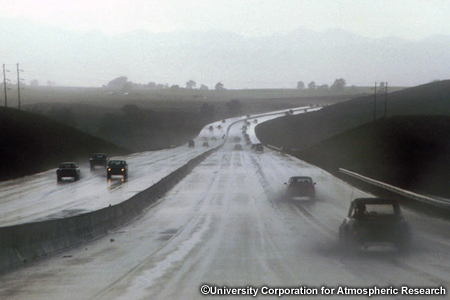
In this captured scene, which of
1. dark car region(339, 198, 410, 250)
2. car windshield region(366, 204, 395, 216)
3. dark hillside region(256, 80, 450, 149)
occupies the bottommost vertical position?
dark hillside region(256, 80, 450, 149)

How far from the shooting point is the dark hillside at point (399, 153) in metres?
55.1

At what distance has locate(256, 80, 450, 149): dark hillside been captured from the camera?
13312cm

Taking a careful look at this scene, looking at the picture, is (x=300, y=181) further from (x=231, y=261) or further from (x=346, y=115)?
(x=346, y=115)

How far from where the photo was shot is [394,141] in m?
81.6

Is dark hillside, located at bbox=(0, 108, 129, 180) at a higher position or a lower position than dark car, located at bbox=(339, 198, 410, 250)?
lower

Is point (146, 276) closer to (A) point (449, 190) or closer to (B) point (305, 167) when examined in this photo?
(A) point (449, 190)

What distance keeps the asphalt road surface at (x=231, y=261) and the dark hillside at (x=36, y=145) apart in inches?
1614

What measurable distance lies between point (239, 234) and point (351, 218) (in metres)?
7.18

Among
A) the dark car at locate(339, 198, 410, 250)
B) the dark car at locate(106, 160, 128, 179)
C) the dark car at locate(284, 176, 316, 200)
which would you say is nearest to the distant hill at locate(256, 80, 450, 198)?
the dark car at locate(284, 176, 316, 200)

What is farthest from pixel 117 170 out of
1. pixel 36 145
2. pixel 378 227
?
pixel 378 227

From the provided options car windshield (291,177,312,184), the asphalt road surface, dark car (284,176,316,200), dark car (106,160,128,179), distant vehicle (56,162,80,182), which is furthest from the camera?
dark car (106,160,128,179)

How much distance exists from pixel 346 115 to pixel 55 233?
493ft

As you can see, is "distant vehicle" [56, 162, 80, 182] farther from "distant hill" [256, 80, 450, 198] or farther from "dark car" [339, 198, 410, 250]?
"dark car" [339, 198, 410, 250]

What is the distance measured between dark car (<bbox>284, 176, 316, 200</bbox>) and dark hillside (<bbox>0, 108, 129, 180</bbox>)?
3440 centimetres
